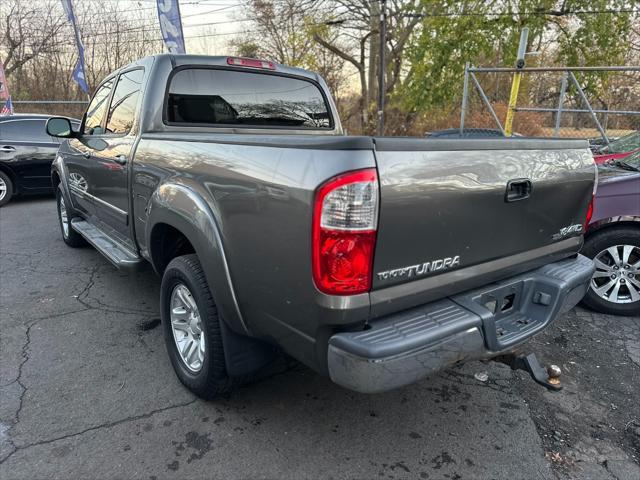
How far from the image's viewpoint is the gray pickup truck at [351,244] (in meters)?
1.77

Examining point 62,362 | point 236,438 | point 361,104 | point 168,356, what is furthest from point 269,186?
point 361,104

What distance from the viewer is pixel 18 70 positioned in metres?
22.6

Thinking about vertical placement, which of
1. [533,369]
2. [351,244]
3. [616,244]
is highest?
[351,244]

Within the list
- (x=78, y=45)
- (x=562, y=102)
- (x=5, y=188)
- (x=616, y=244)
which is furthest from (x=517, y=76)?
(x=78, y=45)

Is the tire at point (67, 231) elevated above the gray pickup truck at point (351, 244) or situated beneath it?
situated beneath

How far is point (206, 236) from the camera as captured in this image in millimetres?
2279

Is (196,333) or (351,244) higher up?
(351,244)

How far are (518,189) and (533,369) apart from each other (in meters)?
1.01

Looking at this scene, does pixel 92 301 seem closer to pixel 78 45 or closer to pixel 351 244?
pixel 351 244

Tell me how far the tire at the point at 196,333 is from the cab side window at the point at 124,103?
1387mm

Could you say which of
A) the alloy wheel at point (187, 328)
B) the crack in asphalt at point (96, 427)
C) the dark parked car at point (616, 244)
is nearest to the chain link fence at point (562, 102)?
the dark parked car at point (616, 244)

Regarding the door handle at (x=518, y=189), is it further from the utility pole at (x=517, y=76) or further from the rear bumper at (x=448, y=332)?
the utility pole at (x=517, y=76)

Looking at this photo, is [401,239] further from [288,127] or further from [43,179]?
[43,179]

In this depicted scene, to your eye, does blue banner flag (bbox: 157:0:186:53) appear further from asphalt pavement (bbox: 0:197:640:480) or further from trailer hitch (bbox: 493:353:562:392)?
trailer hitch (bbox: 493:353:562:392)
